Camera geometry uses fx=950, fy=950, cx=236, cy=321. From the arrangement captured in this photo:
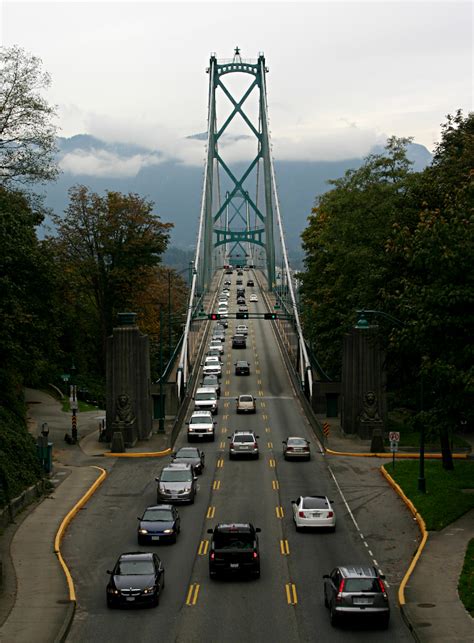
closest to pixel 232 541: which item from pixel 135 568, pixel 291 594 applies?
pixel 291 594

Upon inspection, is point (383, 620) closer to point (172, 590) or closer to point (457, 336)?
point (172, 590)

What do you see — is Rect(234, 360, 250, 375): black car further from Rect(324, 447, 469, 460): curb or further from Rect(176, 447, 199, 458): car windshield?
Rect(176, 447, 199, 458): car windshield

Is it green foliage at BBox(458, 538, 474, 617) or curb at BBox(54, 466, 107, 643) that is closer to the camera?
curb at BBox(54, 466, 107, 643)

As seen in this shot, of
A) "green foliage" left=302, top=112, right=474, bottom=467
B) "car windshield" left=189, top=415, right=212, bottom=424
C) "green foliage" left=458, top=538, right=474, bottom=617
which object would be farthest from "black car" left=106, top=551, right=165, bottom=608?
"car windshield" left=189, top=415, right=212, bottom=424

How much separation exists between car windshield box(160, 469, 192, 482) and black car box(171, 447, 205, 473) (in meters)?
4.88

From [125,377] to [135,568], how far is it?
1085 inches

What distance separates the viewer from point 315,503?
32344 millimetres

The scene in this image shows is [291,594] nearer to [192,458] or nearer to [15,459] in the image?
[15,459]

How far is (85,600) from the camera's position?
953 inches

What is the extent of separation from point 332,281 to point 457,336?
3995cm

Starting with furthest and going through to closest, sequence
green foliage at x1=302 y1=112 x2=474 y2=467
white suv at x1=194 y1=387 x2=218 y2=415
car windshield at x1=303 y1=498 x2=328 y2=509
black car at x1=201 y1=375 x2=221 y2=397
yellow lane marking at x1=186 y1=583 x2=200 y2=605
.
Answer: black car at x1=201 y1=375 x2=221 y2=397
white suv at x1=194 y1=387 x2=218 y2=415
car windshield at x1=303 y1=498 x2=328 y2=509
green foliage at x1=302 y1=112 x2=474 y2=467
yellow lane marking at x1=186 y1=583 x2=200 y2=605

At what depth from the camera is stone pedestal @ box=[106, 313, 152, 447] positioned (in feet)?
167

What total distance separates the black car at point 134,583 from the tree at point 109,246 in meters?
49.3

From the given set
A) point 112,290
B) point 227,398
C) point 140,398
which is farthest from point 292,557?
point 112,290
